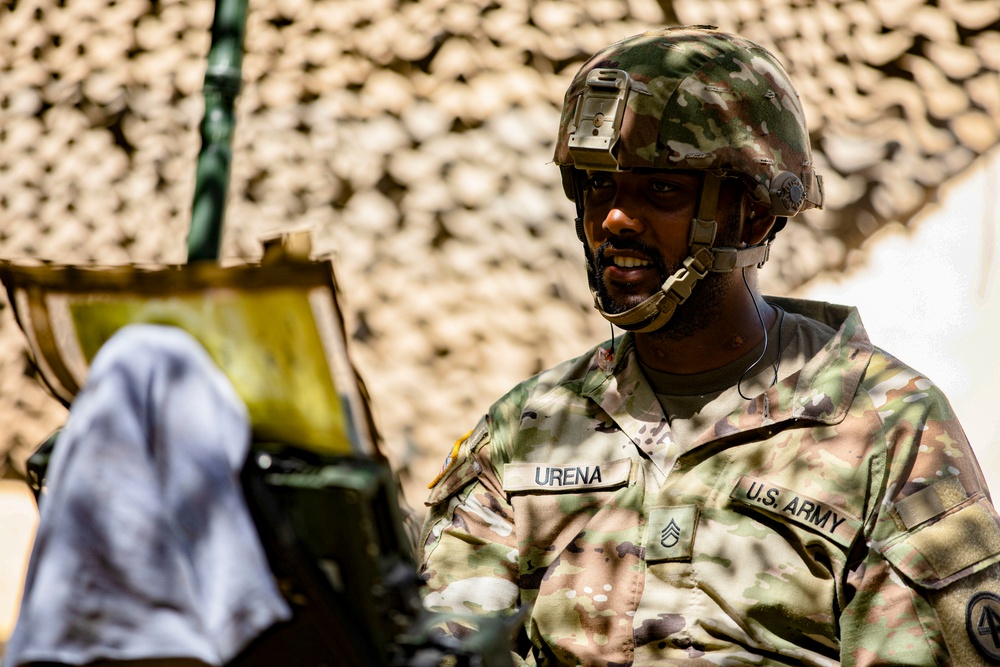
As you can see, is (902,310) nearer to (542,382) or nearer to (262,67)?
(542,382)

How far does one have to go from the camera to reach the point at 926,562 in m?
2.06

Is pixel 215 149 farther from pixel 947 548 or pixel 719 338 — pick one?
pixel 947 548

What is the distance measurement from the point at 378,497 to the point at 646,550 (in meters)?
0.92

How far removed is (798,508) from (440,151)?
3.47 meters

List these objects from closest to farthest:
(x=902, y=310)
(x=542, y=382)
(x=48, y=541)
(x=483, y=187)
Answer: (x=48, y=541), (x=542, y=382), (x=902, y=310), (x=483, y=187)

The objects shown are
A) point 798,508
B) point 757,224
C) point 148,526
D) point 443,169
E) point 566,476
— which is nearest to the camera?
point 148,526

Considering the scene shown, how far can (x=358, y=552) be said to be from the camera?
1517 millimetres

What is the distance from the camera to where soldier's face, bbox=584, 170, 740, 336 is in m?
2.46

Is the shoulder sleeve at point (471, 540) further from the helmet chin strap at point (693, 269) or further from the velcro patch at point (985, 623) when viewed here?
the velcro patch at point (985, 623)

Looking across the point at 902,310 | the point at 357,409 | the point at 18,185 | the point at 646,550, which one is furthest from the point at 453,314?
the point at 357,409

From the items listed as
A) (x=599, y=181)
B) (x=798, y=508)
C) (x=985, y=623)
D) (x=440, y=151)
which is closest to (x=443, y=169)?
(x=440, y=151)

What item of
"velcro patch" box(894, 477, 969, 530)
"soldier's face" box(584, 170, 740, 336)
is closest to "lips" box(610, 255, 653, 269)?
"soldier's face" box(584, 170, 740, 336)

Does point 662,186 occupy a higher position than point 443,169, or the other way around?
point 662,186

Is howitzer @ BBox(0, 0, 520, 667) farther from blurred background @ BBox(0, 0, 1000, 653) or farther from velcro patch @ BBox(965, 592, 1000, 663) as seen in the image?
blurred background @ BBox(0, 0, 1000, 653)
